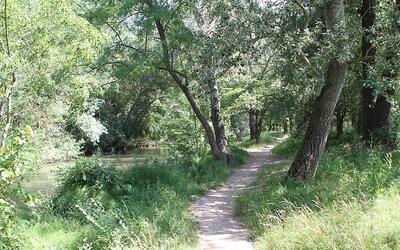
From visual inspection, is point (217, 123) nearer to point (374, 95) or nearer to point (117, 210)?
point (374, 95)

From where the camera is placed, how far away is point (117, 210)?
764 centimetres

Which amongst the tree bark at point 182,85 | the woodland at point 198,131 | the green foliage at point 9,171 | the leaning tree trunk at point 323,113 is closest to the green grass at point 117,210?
the woodland at point 198,131

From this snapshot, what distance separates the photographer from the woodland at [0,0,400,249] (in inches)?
238

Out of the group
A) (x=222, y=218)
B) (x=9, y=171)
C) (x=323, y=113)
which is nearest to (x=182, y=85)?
(x=323, y=113)

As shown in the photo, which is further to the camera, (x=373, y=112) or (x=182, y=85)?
(x=182, y=85)

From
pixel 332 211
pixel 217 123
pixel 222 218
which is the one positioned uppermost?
pixel 217 123

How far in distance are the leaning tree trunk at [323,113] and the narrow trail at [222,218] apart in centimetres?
190

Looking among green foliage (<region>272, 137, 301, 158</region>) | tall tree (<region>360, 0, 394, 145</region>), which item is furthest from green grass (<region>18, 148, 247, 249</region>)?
green foliage (<region>272, 137, 301, 158</region>)

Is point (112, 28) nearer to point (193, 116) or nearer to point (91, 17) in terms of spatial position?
point (91, 17)

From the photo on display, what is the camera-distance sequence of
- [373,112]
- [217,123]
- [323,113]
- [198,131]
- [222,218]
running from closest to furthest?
[222,218], [323,113], [373,112], [217,123], [198,131]

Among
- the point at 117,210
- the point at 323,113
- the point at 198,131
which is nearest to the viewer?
the point at 117,210

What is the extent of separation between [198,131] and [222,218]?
383 inches

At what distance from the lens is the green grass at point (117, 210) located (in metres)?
6.51

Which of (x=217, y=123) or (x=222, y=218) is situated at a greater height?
(x=217, y=123)
